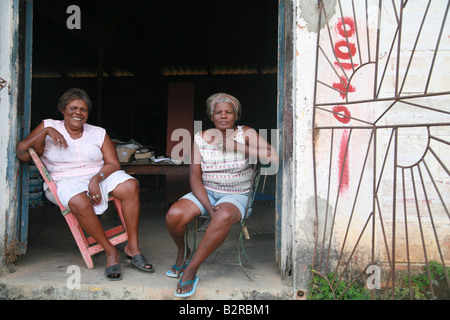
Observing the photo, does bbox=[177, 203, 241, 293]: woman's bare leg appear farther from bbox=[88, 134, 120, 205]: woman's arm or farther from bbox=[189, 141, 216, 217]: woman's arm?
bbox=[88, 134, 120, 205]: woman's arm

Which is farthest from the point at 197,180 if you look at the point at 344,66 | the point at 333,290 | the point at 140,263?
the point at 344,66

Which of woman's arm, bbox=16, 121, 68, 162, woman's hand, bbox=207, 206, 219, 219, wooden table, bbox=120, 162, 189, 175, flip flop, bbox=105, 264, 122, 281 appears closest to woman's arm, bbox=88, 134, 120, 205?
woman's arm, bbox=16, 121, 68, 162

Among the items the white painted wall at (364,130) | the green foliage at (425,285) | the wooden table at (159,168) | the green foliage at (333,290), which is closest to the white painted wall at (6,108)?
the wooden table at (159,168)

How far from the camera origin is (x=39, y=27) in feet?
22.7

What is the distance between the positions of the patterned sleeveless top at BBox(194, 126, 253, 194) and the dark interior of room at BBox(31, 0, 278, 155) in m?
3.84

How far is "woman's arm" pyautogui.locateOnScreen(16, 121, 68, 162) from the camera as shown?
106 inches

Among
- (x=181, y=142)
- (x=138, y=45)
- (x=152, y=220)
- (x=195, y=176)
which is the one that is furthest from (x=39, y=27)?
(x=195, y=176)

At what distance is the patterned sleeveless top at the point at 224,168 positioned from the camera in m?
2.76

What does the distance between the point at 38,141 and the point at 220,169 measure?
1523 mm

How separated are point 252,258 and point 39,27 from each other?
675 centimetres

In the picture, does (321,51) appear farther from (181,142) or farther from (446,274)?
(181,142)

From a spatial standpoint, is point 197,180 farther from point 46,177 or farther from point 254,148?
point 46,177

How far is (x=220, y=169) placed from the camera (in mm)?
2766

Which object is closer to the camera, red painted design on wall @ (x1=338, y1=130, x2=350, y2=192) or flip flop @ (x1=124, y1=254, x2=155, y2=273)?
red painted design on wall @ (x1=338, y1=130, x2=350, y2=192)
